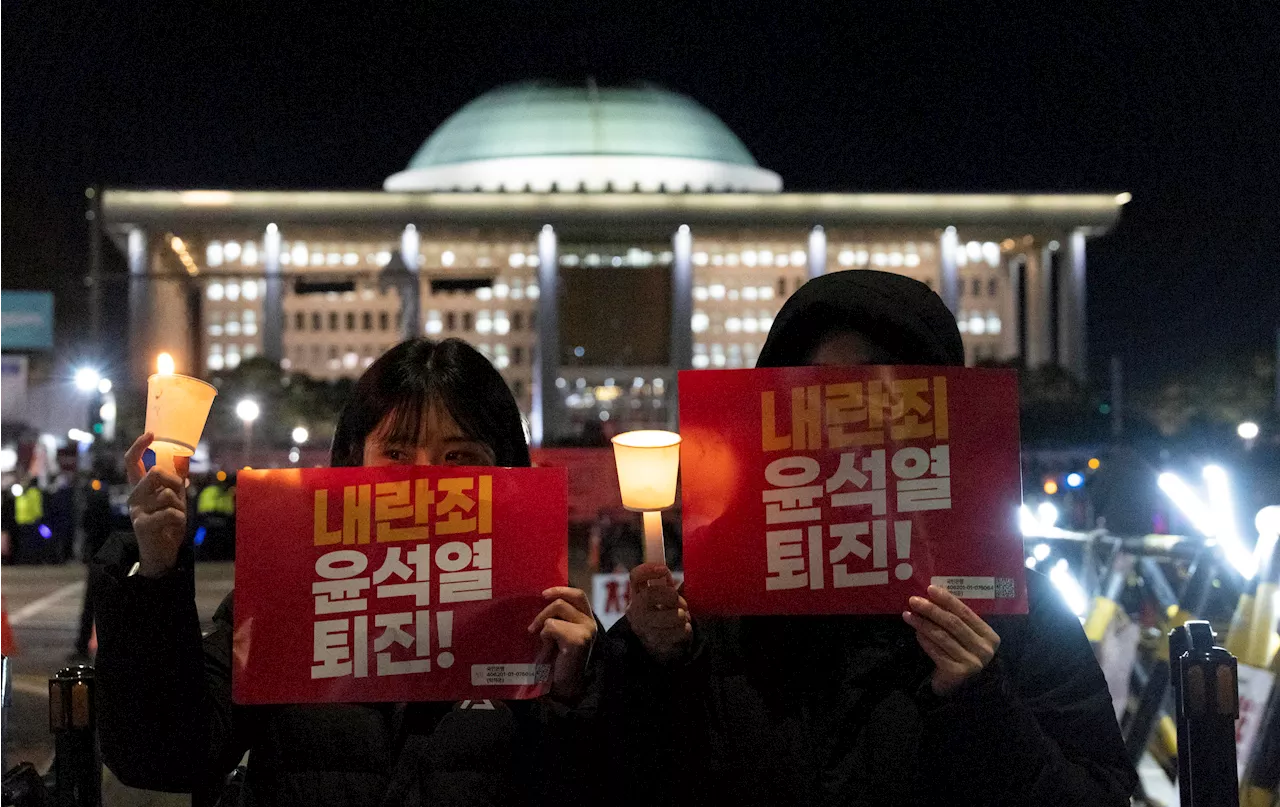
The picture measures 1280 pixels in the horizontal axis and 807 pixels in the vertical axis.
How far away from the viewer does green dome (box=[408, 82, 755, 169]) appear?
7556 centimetres

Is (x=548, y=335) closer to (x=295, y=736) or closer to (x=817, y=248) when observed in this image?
(x=817, y=248)

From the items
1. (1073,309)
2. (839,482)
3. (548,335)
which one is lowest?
(839,482)

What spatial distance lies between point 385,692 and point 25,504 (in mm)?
22838

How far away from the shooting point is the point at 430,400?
272 cm

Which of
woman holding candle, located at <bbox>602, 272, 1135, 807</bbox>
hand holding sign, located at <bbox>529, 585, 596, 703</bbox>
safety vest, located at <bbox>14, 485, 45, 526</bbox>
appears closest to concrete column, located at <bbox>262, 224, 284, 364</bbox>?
safety vest, located at <bbox>14, 485, 45, 526</bbox>

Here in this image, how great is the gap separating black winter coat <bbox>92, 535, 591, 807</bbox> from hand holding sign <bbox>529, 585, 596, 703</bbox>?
0.05 meters

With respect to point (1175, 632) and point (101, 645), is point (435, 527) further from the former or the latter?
point (1175, 632)

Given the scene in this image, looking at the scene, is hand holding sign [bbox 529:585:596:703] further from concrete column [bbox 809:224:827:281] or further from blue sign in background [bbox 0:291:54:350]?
concrete column [bbox 809:224:827:281]

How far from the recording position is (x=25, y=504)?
22.9m

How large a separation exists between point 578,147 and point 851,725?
74.3 metres

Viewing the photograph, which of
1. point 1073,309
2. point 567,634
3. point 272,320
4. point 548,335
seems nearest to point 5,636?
point 567,634

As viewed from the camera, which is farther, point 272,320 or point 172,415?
point 272,320

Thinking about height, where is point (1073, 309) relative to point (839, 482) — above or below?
above

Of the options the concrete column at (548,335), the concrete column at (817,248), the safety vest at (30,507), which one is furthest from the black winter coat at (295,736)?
the concrete column at (817,248)
